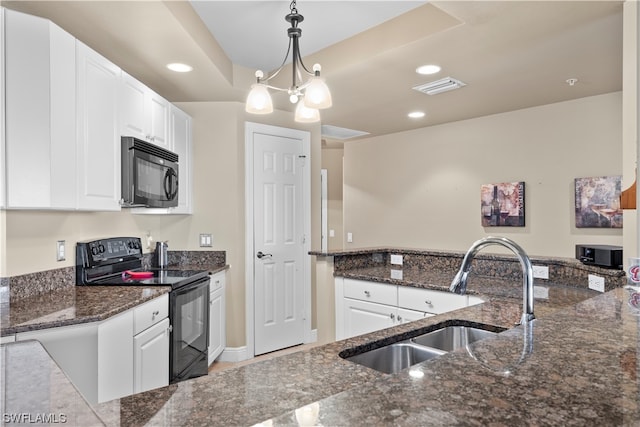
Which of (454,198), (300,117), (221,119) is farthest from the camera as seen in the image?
(454,198)

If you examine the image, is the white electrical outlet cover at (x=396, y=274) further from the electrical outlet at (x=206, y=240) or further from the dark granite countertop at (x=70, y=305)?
the electrical outlet at (x=206, y=240)

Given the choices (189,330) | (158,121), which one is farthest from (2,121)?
(189,330)

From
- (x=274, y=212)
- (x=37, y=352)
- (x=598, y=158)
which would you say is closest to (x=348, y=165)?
(x=274, y=212)

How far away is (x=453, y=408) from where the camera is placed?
24.3 inches

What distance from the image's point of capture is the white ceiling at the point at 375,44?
204 centimetres

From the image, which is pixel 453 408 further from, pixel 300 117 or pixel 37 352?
pixel 300 117

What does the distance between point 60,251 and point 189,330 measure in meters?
0.95

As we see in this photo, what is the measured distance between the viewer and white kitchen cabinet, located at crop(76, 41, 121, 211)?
2088mm

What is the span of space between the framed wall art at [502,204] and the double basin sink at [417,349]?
2723 millimetres

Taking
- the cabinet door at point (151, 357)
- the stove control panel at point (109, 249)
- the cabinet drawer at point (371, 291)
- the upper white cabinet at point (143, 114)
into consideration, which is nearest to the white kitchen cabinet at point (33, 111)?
the upper white cabinet at point (143, 114)

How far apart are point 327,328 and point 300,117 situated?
1.62m

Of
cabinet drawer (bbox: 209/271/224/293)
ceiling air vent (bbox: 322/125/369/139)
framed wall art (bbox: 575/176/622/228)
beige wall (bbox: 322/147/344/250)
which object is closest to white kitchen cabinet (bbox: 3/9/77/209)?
cabinet drawer (bbox: 209/271/224/293)

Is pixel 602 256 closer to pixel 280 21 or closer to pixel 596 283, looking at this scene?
pixel 596 283

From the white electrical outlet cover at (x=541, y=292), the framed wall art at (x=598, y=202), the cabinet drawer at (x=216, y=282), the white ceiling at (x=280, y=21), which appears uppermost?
the white ceiling at (x=280, y=21)
